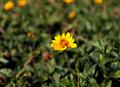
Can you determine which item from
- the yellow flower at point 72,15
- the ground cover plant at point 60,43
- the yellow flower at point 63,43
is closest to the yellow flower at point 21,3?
the ground cover plant at point 60,43

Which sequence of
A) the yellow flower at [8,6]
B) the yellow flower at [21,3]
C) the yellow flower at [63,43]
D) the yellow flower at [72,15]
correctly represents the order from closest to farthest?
the yellow flower at [63,43] < the yellow flower at [72,15] < the yellow flower at [8,6] < the yellow flower at [21,3]

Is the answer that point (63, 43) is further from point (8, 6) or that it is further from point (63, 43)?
point (8, 6)

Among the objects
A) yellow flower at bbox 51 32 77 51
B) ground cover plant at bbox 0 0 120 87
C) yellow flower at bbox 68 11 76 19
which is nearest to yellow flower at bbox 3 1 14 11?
ground cover plant at bbox 0 0 120 87

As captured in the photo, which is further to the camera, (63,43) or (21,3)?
(21,3)

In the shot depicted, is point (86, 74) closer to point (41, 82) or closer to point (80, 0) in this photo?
point (41, 82)

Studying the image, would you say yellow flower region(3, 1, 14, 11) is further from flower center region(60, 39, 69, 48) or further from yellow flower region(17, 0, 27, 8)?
flower center region(60, 39, 69, 48)

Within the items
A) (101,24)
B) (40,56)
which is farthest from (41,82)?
(101,24)

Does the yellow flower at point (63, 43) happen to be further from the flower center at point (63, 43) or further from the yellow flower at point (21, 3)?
the yellow flower at point (21, 3)

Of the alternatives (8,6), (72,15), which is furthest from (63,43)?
(8,6)
